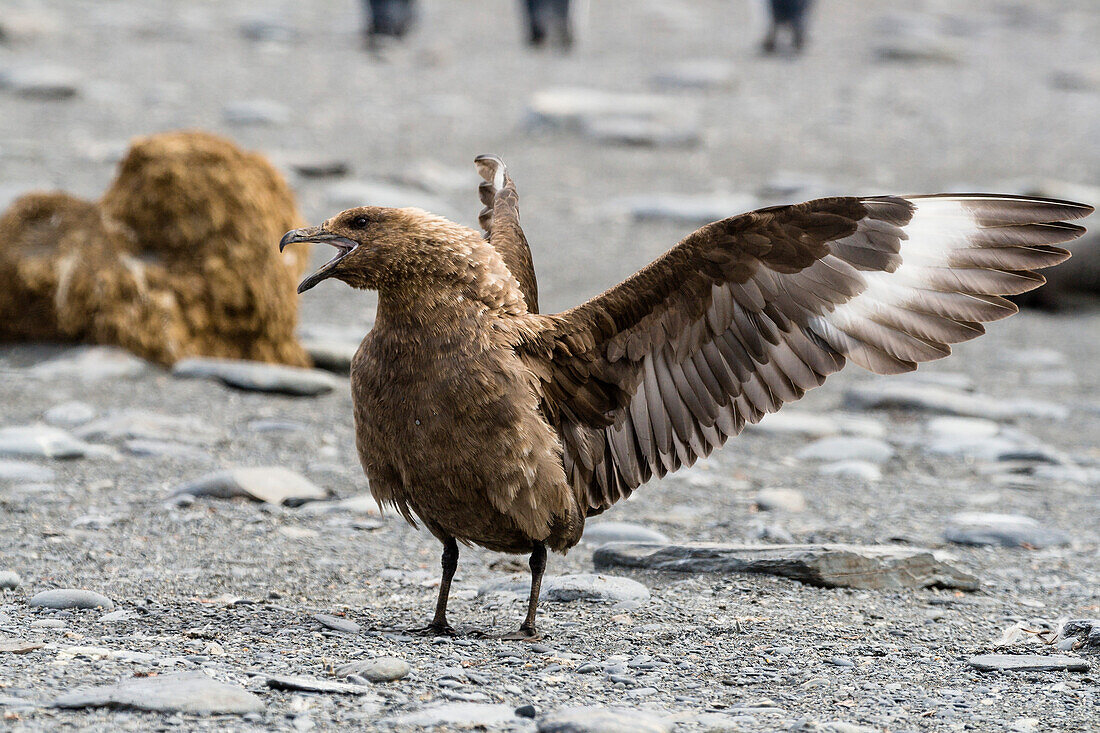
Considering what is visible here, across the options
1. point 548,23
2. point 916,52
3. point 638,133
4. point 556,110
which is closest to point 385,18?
point 548,23

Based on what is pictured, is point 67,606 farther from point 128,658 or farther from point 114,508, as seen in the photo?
point 114,508

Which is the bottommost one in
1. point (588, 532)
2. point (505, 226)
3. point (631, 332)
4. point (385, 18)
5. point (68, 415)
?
point (588, 532)

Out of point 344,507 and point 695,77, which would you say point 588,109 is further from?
point 344,507

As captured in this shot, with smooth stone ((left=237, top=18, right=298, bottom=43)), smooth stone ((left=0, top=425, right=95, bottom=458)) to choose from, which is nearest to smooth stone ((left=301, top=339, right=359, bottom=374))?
smooth stone ((left=0, top=425, right=95, bottom=458))

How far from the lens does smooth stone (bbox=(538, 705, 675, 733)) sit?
3275 mm

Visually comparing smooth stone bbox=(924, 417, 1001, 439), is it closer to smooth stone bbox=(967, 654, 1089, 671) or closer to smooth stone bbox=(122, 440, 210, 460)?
smooth stone bbox=(967, 654, 1089, 671)

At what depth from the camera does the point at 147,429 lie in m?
6.73

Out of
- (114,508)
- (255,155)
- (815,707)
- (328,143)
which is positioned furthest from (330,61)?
(815,707)

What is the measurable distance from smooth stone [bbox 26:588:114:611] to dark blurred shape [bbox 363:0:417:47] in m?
15.5

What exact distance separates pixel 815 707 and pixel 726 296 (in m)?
1.36

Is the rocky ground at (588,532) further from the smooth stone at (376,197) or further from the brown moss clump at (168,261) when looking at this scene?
the brown moss clump at (168,261)

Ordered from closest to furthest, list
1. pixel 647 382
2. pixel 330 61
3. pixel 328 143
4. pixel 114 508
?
1. pixel 647 382
2. pixel 114 508
3. pixel 328 143
4. pixel 330 61

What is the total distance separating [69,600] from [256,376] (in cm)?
321

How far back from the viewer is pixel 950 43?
22125 mm
